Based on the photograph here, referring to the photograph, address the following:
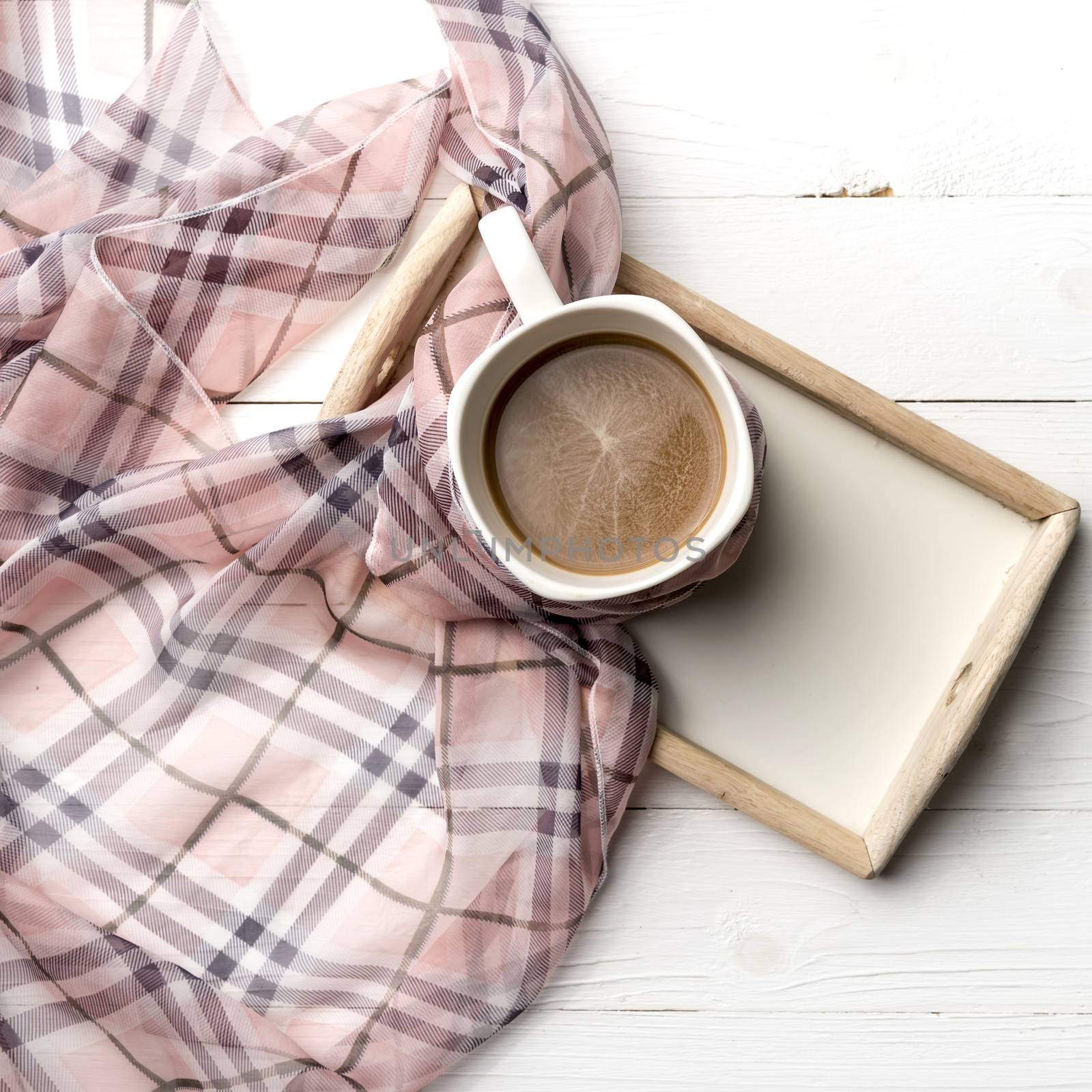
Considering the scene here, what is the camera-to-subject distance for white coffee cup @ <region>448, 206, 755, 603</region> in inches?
16.6

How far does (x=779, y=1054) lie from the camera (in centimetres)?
56

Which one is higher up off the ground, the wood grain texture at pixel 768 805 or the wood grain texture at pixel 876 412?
the wood grain texture at pixel 876 412

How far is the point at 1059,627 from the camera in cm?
55

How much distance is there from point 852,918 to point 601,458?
1.03ft

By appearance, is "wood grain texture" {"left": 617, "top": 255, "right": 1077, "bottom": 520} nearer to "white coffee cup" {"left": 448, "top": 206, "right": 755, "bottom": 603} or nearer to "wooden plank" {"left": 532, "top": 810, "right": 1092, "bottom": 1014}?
"white coffee cup" {"left": 448, "top": 206, "right": 755, "bottom": 603}

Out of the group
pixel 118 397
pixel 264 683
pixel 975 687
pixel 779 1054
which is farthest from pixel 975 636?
pixel 118 397

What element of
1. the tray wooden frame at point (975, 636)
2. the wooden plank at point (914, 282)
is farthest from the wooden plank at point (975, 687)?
the wooden plank at point (914, 282)

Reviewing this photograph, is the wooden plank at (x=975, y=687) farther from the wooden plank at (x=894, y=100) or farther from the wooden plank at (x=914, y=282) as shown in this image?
the wooden plank at (x=894, y=100)

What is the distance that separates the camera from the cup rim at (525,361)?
0.42 meters

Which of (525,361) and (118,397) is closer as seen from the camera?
(525,361)

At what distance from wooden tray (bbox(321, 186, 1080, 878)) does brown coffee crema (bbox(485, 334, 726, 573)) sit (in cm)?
7

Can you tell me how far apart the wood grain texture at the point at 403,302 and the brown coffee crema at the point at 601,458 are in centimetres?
9

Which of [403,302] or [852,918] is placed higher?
[403,302]

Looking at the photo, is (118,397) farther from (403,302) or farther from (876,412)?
(876,412)
